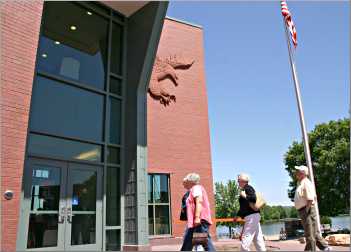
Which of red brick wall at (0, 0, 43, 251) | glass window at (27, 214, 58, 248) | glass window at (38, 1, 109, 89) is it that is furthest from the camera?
glass window at (38, 1, 109, 89)

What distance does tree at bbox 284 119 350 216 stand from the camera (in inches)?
1246

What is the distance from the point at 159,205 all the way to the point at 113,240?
20.6ft

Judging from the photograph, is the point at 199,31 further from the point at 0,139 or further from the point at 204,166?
the point at 0,139

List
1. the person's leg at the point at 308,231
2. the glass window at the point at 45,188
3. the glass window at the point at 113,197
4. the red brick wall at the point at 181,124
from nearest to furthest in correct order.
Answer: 1. the person's leg at the point at 308,231
2. the glass window at the point at 45,188
3. the glass window at the point at 113,197
4. the red brick wall at the point at 181,124

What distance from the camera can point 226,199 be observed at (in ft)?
241

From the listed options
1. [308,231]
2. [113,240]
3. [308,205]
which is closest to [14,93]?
[113,240]

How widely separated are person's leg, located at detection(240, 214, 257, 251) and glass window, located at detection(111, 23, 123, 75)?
276 inches

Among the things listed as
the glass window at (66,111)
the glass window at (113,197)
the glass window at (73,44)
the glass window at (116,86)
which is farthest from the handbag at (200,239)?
the glass window at (116,86)

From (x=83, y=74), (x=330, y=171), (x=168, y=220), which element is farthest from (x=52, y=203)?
(x=330, y=171)

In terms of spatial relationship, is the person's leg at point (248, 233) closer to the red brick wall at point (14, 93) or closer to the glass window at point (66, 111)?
the red brick wall at point (14, 93)

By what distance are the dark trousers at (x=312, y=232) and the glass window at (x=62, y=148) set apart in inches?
234

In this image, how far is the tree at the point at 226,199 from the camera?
71.9m

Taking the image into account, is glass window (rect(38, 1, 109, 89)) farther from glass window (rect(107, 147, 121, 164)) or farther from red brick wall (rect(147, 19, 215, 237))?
red brick wall (rect(147, 19, 215, 237))

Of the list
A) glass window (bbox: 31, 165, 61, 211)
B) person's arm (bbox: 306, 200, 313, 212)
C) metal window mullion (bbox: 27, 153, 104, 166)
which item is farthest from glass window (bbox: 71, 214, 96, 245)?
person's arm (bbox: 306, 200, 313, 212)
